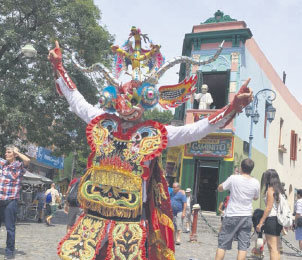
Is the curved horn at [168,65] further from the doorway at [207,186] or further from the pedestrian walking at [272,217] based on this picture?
the doorway at [207,186]

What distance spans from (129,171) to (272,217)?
11.5 ft

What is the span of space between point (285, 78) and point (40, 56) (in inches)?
822

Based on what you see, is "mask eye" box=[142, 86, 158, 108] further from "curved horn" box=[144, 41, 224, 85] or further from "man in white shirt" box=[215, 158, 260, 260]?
"man in white shirt" box=[215, 158, 260, 260]

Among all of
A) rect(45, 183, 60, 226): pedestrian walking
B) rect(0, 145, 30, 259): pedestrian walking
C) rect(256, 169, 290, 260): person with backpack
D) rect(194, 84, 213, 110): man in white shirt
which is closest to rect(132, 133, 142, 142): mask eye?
rect(0, 145, 30, 259): pedestrian walking

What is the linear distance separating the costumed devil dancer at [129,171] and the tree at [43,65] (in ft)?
28.1

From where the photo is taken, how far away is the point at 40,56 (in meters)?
13.0

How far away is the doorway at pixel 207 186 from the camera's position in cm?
1745

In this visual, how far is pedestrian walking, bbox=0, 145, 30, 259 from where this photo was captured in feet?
19.0

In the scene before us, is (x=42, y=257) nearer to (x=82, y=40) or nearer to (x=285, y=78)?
(x=82, y=40)

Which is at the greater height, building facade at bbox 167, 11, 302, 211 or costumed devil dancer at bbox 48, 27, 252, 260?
building facade at bbox 167, 11, 302, 211

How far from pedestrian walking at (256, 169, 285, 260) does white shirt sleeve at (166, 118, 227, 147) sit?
2.97m

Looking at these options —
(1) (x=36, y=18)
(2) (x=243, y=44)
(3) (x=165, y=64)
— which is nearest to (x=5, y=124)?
(1) (x=36, y=18)

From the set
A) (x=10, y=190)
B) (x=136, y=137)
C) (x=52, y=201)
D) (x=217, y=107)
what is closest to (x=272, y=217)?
(x=136, y=137)

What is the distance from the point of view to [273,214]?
6.04 m
